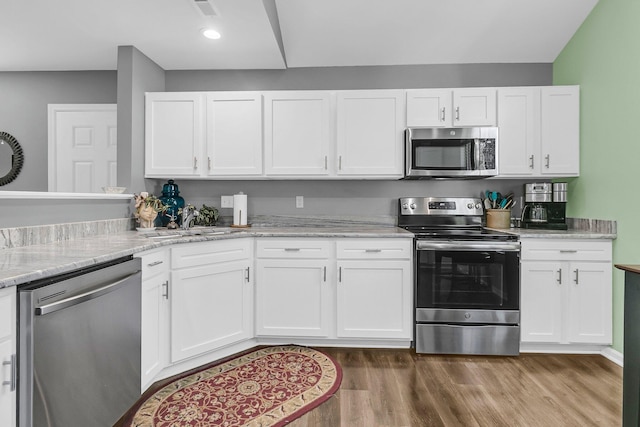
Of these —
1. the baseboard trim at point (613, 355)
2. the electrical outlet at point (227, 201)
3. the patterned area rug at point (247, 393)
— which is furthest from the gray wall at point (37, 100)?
the baseboard trim at point (613, 355)

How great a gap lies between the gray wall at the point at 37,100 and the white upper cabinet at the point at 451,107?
9.40 feet

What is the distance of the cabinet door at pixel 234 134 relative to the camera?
9.99 ft

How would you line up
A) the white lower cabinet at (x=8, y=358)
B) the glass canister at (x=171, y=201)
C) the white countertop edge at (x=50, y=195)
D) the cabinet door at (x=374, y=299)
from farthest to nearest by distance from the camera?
the glass canister at (x=171, y=201) < the cabinet door at (x=374, y=299) < the white countertop edge at (x=50, y=195) < the white lower cabinet at (x=8, y=358)

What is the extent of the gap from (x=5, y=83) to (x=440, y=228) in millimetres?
4415

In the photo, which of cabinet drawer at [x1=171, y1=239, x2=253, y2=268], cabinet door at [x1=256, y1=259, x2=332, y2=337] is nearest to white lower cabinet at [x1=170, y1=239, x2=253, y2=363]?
cabinet drawer at [x1=171, y1=239, x2=253, y2=268]

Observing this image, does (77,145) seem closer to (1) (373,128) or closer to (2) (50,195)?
(2) (50,195)

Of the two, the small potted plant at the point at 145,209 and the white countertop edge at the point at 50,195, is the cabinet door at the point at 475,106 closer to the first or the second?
the small potted plant at the point at 145,209

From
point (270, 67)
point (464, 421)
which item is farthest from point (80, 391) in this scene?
point (270, 67)

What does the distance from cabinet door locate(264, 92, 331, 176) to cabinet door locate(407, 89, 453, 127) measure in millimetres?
697

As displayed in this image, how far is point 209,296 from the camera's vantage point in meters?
2.50

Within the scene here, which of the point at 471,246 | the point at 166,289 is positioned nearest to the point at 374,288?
the point at 471,246

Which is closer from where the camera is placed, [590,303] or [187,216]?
[590,303]

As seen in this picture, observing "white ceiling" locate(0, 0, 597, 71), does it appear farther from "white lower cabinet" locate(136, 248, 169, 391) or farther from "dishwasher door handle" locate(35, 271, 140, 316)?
"dishwasher door handle" locate(35, 271, 140, 316)

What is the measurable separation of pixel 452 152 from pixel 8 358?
9.46 feet
